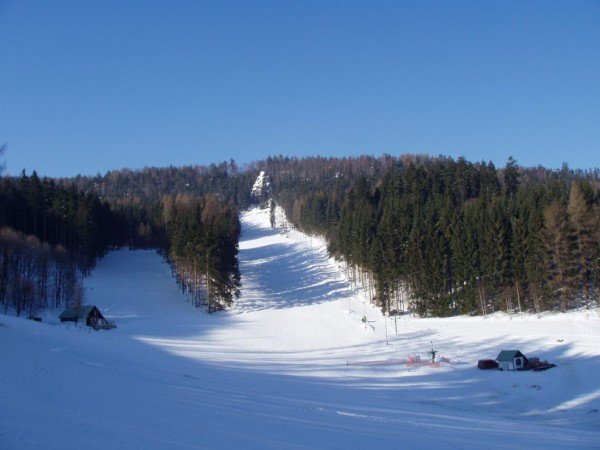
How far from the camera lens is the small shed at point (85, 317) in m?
48.1

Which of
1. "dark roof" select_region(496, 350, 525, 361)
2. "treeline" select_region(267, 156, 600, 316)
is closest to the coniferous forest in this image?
"treeline" select_region(267, 156, 600, 316)

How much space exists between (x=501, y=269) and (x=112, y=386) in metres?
43.5

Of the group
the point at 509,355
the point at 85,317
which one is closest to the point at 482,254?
the point at 509,355

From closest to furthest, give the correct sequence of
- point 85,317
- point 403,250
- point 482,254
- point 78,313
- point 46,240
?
point 85,317 → point 78,313 → point 482,254 → point 403,250 → point 46,240

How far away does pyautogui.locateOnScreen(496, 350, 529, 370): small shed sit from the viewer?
115ft

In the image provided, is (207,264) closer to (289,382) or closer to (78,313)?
(78,313)

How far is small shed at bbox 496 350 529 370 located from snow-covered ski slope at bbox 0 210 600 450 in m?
1.10

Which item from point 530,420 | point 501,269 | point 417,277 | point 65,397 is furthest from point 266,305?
point 65,397

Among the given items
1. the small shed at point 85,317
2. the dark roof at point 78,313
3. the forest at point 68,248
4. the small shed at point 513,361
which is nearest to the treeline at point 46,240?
the forest at point 68,248

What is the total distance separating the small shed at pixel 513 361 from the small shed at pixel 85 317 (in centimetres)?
3510

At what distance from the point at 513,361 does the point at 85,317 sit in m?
37.4

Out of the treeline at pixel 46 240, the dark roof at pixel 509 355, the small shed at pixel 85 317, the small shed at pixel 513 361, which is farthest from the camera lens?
the treeline at pixel 46 240

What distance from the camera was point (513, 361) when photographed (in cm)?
3503

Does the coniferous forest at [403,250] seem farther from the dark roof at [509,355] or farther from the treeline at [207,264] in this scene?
the dark roof at [509,355]
